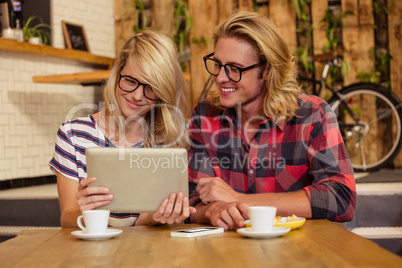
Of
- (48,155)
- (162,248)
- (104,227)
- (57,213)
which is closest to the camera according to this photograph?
(162,248)

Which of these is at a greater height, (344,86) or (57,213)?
(344,86)

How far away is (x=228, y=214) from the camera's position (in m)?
1.53

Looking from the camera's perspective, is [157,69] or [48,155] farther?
[48,155]

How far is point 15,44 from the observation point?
411 centimetres

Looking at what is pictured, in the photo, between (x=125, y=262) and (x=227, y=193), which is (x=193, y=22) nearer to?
(x=227, y=193)

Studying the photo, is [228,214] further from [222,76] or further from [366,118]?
[366,118]

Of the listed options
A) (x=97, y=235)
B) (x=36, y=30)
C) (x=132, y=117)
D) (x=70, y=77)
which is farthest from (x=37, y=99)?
(x=97, y=235)

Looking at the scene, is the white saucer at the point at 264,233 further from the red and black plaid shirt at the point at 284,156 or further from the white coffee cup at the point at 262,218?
the red and black plaid shirt at the point at 284,156

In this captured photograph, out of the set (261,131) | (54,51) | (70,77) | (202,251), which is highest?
(54,51)

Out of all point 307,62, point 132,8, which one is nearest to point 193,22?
point 132,8

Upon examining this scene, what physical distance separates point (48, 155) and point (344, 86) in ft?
9.69

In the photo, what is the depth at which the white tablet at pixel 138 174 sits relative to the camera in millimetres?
1438

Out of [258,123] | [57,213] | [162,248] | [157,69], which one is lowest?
[57,213]

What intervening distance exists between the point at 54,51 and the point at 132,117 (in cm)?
266
